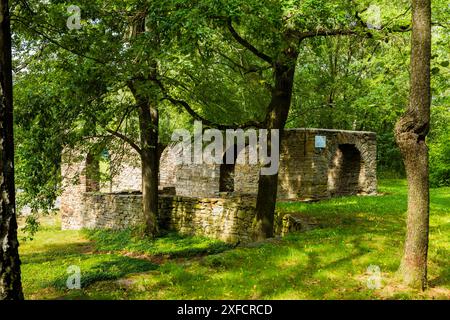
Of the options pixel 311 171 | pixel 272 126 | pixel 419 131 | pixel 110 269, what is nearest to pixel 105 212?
pixel 110 269

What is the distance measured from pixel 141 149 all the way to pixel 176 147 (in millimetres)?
6561

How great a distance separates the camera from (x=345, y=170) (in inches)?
813

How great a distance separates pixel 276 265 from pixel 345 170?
13771 mm

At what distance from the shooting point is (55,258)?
47.1 feet

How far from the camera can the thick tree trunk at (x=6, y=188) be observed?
15.7 feet

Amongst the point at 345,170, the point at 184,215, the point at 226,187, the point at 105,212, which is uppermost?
A: the point at 345,170

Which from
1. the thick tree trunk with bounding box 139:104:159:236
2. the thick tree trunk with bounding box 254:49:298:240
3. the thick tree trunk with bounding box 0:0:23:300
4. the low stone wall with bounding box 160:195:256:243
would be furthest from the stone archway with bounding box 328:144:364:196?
the thick tree trunk with bounding box 0:0:23:300

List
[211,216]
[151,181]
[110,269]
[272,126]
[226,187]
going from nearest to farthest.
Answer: [272,126]
[110,269]
[211,216]
[151,181]
[226,187]

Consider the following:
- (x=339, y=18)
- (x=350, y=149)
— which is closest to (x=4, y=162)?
(x=339, y=18)

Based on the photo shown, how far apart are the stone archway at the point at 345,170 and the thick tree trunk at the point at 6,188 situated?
55.6 feet

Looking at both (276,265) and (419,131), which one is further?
(276,265)

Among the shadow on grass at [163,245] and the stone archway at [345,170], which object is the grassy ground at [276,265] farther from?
the stone archway at [345,170]

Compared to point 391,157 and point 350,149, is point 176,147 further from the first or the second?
point 391,157

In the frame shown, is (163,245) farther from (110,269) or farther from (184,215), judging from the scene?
(110,269)
